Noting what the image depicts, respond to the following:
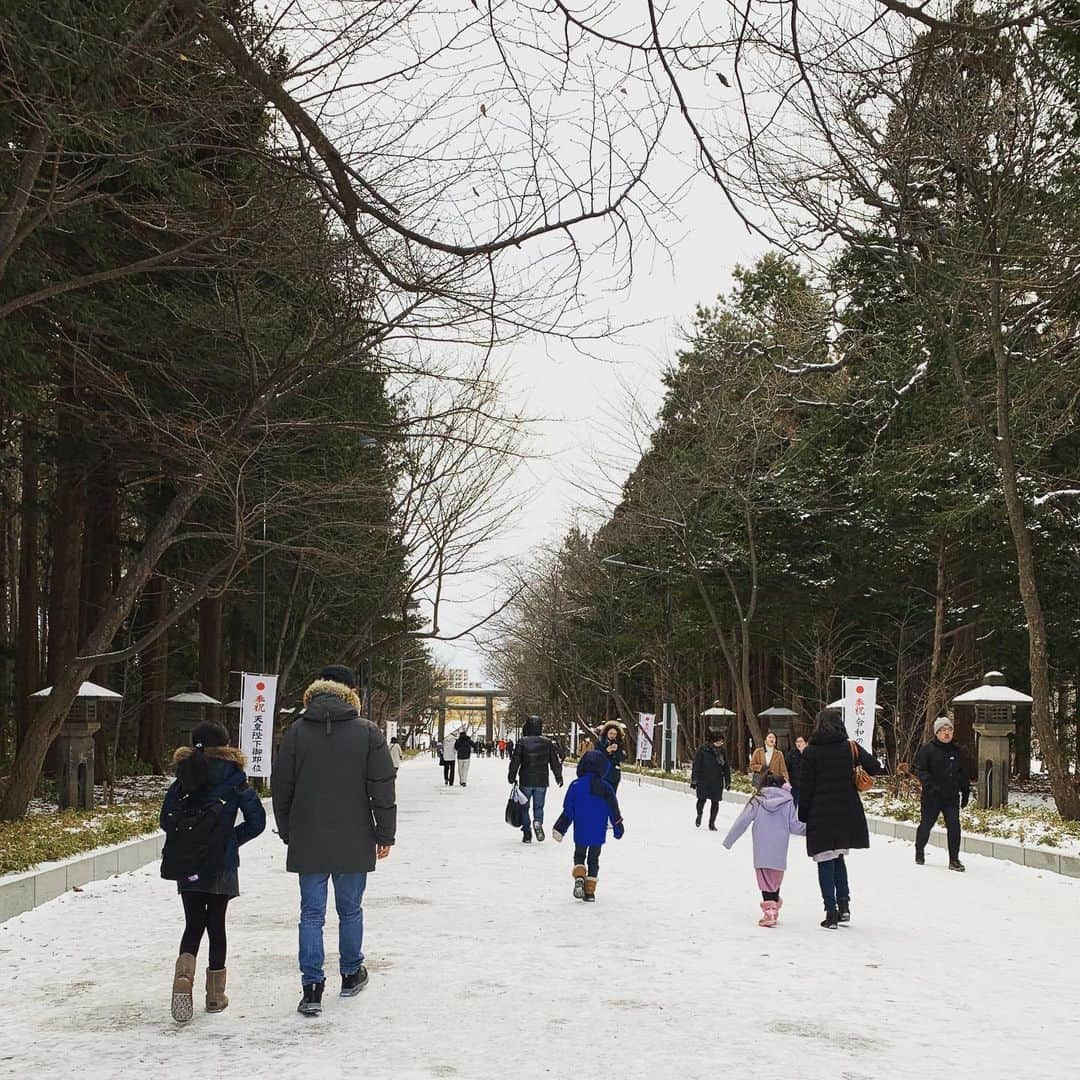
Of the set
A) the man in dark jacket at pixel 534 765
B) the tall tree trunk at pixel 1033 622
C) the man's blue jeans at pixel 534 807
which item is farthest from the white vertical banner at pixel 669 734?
the man in dark jacket at pixel 534 765

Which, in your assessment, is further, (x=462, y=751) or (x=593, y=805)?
(x=462, y=751)

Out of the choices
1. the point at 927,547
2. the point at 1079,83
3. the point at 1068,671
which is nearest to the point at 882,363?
the point at 927,547

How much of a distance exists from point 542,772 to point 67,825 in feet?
19.8

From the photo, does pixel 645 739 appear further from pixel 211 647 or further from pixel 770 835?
pixel 770 835

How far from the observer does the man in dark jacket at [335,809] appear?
274 inches

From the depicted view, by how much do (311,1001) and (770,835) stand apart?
4.79 metres

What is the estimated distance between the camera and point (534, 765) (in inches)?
679

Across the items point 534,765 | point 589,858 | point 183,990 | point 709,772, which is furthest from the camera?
point 709,772

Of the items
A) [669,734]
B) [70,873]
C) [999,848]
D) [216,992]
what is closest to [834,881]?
[216,992]

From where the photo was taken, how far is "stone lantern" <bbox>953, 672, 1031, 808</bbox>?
22.0 m

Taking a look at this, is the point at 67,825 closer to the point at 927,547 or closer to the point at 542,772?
the point at 542,772

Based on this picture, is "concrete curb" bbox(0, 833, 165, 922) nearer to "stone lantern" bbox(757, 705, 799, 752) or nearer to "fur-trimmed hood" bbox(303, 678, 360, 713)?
"fur-trimmed hood" bbox(303, 678, 360, 713)

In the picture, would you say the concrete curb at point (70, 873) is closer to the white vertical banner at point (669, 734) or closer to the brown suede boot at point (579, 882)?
the brown suede boot at point (579, 882)

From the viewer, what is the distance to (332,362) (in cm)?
1566
